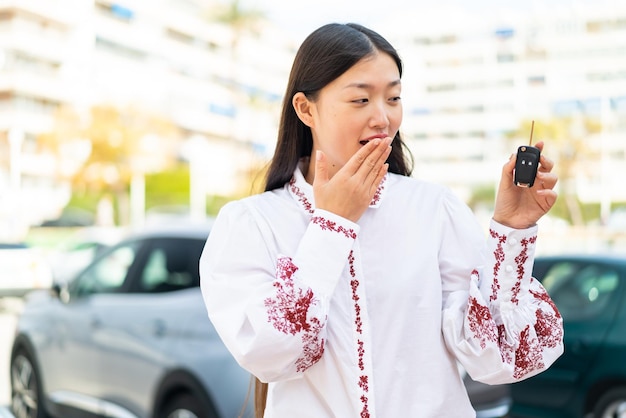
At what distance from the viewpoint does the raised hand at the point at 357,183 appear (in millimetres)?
1862

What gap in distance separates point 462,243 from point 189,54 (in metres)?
74.6

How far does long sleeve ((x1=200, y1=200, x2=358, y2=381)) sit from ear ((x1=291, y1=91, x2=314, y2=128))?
0.27 metres

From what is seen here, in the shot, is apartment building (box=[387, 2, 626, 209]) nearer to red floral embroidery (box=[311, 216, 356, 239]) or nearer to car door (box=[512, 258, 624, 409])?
car door (box=[512, 258, 624, 409])

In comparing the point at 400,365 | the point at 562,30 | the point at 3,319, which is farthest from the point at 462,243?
the point at 562,30

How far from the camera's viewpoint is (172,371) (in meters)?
4.93

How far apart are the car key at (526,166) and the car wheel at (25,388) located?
5.13 meters

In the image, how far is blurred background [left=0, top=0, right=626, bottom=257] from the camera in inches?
2040

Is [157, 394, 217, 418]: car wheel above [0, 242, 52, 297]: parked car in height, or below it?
above

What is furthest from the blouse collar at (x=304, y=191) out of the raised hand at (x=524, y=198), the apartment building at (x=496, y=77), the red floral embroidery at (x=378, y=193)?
the apartment building at (x=496, y=77)

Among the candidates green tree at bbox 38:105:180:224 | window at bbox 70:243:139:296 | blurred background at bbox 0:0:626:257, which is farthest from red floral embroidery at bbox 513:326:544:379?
green tree at bbox 38:105:180:224

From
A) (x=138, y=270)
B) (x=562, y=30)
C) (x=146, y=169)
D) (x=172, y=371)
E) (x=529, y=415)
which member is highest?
(x=562, y=30)

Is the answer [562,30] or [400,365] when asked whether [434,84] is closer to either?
[562,30]

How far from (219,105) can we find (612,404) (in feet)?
251

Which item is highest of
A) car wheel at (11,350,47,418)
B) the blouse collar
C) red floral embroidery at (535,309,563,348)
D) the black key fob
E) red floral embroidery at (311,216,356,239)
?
the black key fob
